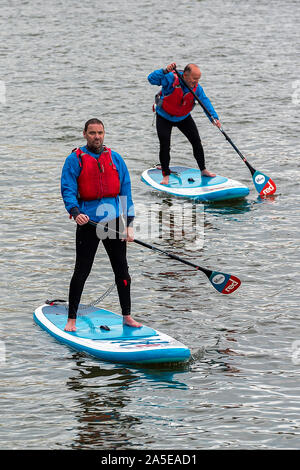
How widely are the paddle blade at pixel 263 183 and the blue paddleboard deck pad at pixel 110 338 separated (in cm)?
512

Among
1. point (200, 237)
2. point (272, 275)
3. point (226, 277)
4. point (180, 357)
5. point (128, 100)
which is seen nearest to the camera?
point (180, 357)

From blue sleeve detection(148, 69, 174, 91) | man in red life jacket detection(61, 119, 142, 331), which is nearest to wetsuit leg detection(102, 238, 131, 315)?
man in red life jacket detection(61, 119, 142, 331)

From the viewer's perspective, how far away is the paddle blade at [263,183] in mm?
12766

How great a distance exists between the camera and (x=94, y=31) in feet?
91.6

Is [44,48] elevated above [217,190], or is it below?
above

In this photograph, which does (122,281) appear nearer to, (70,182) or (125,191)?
(125,191)

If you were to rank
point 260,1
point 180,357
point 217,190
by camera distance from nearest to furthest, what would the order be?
point 180,357
point 217,190
point 260,1

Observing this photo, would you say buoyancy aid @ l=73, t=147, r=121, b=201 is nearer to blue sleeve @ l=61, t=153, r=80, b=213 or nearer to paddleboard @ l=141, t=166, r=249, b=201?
blue sleeve @ l=61, t=153, r=80, b=213

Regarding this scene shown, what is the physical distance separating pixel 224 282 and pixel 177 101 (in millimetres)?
4296

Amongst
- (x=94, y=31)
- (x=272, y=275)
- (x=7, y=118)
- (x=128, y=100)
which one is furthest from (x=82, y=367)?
(x=94, y=31)

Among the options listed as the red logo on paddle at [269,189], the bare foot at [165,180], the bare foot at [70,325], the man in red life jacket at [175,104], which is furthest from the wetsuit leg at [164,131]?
the bare foot at [70,325]

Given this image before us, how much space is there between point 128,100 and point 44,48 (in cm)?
672

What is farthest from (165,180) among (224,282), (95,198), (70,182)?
(70,182)

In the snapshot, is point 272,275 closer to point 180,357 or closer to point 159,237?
point 159,237
